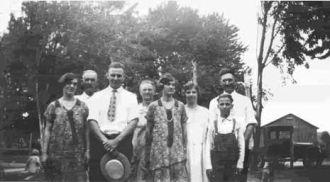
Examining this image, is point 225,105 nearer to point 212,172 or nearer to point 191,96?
point 191,96

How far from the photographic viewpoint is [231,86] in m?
4.57

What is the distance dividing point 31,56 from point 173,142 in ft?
8.57

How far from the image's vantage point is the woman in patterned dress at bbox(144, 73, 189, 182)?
4090 millimetres

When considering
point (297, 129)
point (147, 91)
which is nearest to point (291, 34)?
point (297, 129)

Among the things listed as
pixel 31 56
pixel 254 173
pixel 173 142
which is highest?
pixel 31 56

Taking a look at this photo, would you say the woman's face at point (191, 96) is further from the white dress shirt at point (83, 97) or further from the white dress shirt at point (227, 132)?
the white dress shirt at point (83, 97)

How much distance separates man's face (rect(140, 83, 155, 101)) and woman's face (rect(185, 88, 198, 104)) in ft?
1.27

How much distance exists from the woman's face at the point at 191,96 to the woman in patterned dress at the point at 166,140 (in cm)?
29

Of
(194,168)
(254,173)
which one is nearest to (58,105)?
(194,168)

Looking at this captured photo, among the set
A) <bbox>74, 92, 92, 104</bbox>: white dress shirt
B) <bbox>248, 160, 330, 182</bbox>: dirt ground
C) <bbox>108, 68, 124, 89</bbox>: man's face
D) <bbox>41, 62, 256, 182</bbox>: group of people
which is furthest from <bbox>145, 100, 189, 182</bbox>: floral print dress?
<bbox>248, 160, 330, 182</bbox>: dirt ground

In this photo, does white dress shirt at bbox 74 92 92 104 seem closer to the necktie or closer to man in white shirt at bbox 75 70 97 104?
man in white shirt at bbox 75 70 97 104

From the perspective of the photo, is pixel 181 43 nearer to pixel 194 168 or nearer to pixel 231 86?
pixel 231 86

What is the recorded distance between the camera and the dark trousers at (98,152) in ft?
14.0

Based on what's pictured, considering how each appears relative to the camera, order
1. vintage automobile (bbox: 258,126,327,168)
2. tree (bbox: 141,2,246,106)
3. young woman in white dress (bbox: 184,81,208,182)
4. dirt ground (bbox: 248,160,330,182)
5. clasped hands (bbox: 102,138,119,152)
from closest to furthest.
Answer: clasped hands (bbox: 102,138,119,152) < young woman in white dress (bbox: 184,81,208,182) < tree (bbox: 141,2,246,106) < vintage automobile (bbox: 258,126,327,168) < dirt ground (bbox: 248,160,330,182)
